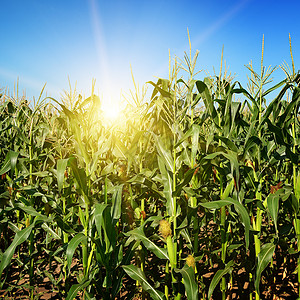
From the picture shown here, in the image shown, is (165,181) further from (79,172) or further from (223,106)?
(223,106)

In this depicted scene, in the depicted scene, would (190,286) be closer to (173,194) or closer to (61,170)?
(173,194)

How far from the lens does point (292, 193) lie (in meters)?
2.17

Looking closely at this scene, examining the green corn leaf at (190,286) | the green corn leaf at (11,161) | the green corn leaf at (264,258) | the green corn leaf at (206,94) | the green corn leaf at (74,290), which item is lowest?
the green corn leaf at (74,290)

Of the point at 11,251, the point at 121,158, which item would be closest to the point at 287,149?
the point at 121,158

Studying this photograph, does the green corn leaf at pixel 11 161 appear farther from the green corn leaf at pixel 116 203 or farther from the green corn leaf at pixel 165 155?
the green corn leaf at pixel 165 155

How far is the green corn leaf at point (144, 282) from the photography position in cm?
204

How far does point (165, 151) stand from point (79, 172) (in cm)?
74

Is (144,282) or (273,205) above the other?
(273,205)

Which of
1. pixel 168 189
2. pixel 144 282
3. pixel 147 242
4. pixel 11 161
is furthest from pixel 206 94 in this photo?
pixel 11 161

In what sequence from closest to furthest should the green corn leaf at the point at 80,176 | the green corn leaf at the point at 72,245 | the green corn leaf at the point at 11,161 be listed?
the green corn leaf at the point at 72,245
the green corn leaf at the point at 80,176
the green corn leaf at the point at 11,161

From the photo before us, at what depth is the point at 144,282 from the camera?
6.77 feet

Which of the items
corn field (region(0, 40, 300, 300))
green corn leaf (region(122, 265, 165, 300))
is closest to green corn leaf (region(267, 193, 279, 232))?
corn field (region(0, 40, 300, 300))

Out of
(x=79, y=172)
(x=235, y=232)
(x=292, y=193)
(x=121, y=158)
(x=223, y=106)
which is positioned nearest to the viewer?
(x=79, y=172)

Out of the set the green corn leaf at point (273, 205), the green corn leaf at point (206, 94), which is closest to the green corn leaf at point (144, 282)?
the green corn leaf at point (273, 205)
